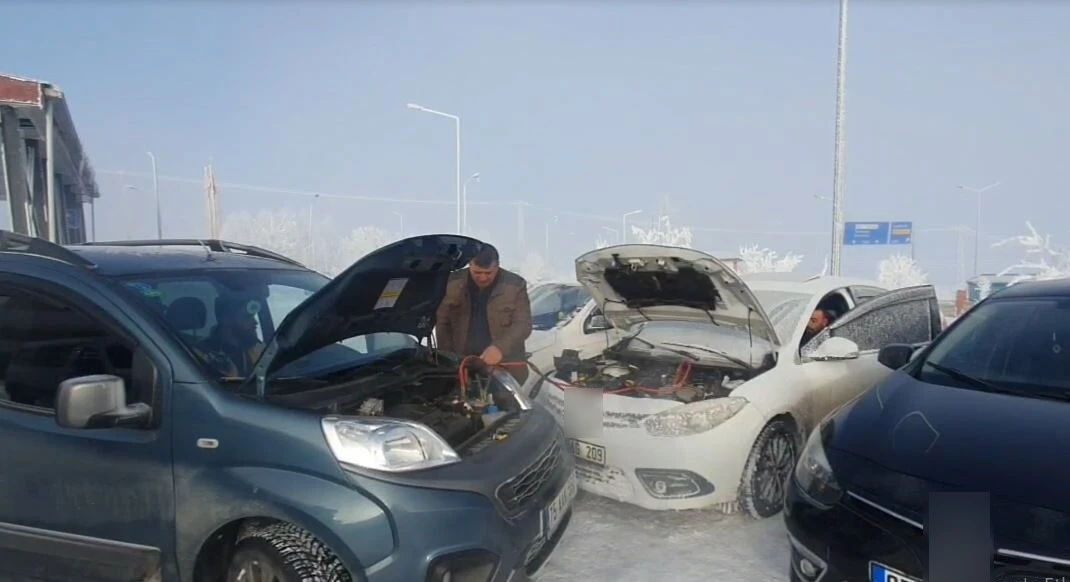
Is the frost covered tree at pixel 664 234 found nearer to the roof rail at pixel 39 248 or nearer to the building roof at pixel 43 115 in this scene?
the building roof at pixel 43 115

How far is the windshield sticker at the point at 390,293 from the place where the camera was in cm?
312

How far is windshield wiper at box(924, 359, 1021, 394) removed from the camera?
9.93ft

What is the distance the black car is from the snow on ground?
858 mm

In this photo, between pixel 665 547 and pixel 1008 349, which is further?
pixel 665 547

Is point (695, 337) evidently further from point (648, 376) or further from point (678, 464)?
point (678, 464)

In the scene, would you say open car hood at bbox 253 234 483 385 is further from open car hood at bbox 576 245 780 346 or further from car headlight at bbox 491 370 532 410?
open car hood at bbox 576 245 780 346

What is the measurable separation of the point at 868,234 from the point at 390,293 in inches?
1869

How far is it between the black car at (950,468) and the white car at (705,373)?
95 centimetres

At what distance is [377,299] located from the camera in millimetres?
Answer: 3119

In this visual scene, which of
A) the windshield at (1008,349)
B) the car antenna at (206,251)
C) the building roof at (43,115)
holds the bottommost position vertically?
the windshield at (1008,349)

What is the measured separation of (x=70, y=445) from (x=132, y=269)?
81 centimetres

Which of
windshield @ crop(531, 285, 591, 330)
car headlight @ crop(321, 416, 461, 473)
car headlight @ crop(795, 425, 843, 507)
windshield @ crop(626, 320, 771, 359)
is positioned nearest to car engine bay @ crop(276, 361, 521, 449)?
car headlight @ crop(321, 416, 461, 473)

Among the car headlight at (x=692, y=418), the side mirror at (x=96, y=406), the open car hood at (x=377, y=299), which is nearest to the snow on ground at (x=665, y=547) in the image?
the car headlight at (x=692, y=418)

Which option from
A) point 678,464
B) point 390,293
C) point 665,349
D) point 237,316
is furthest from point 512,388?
point 665,349
